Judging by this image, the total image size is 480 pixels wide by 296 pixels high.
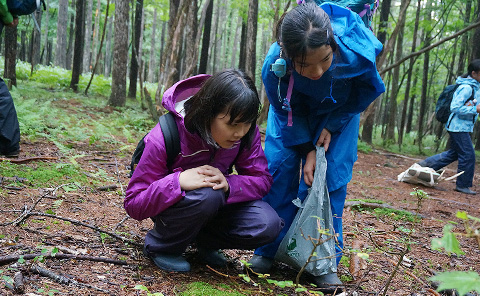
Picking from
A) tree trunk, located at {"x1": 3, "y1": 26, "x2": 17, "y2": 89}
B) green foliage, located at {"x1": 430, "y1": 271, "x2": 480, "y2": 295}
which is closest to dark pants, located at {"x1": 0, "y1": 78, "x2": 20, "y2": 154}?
tree trunk, located at {"x1": 3, "y1": 26, "x2": 17, "y2": 89}

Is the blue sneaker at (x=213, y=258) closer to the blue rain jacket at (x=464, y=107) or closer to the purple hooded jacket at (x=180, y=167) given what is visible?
the purple hooded jacket at (x=180, y=167)

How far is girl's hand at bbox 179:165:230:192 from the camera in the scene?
2127mm

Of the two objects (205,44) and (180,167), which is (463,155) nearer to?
(180,167)

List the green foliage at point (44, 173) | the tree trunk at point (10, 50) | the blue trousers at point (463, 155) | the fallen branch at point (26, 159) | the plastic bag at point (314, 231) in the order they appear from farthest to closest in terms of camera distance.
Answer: the tree trunk at point (10, 50)
the blue trousers at point (463, 155)
the fallen branch at point (26, 159)
the green foliage at point (44, 173)
the plastic bag at point (314, 231)

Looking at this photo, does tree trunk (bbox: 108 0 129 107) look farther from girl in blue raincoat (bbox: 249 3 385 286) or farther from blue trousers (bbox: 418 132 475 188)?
girl in blue raincoat (bbox: 249 3 385 286)

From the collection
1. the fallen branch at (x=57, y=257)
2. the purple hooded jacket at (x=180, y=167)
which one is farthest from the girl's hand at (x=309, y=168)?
the fallen branch at (x=57, y=257)

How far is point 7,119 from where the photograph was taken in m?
4.00

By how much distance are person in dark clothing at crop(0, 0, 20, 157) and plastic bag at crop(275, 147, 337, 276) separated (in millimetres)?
3108

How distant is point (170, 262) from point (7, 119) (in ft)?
9.02

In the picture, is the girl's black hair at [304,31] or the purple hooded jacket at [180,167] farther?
the purple hooded jacket at [180,167]

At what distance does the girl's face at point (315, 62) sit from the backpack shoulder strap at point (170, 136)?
742 mm

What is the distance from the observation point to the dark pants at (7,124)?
3.94m

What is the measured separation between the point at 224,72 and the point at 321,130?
73 cm

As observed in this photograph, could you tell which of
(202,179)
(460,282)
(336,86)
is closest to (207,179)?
(202,179)
